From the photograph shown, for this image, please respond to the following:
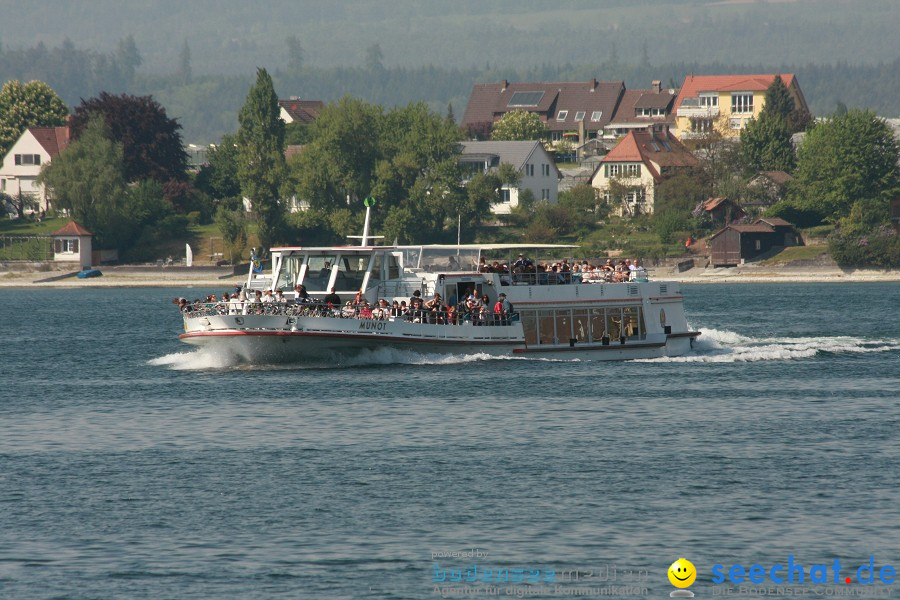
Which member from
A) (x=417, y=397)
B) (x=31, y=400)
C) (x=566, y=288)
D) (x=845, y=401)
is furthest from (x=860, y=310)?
(x=31, y=400)

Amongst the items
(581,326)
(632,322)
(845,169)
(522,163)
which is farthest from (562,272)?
(522,163)

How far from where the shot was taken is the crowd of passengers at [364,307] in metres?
52.9

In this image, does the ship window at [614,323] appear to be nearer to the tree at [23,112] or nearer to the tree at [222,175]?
the tree at [222,175]

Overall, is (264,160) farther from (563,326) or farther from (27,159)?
(563,326)

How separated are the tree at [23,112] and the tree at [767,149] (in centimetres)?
9435

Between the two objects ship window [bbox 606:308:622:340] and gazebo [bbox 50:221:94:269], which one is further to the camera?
gazebo [bbox 50:221:94:269]

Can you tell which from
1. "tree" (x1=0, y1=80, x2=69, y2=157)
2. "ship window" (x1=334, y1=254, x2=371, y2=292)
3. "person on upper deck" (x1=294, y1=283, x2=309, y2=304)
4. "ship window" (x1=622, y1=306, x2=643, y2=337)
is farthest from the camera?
"tree" (x1=0, y1=80, x2=69, y2=157)

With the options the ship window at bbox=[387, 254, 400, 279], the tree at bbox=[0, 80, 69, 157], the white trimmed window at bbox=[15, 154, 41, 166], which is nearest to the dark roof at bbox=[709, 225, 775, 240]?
the white trimmed window at bbox=[15, 154, 41, 166]

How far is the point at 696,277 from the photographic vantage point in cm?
14238

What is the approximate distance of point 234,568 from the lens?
27031 mm

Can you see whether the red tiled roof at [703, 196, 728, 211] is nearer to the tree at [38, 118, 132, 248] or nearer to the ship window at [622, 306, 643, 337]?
the tree at [38, 118, 132, 248]

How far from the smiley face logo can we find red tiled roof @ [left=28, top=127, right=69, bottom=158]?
159m

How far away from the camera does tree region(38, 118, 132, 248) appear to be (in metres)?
150

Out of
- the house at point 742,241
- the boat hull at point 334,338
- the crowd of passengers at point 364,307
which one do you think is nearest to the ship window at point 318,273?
the crowd of passengers at point 364,307
